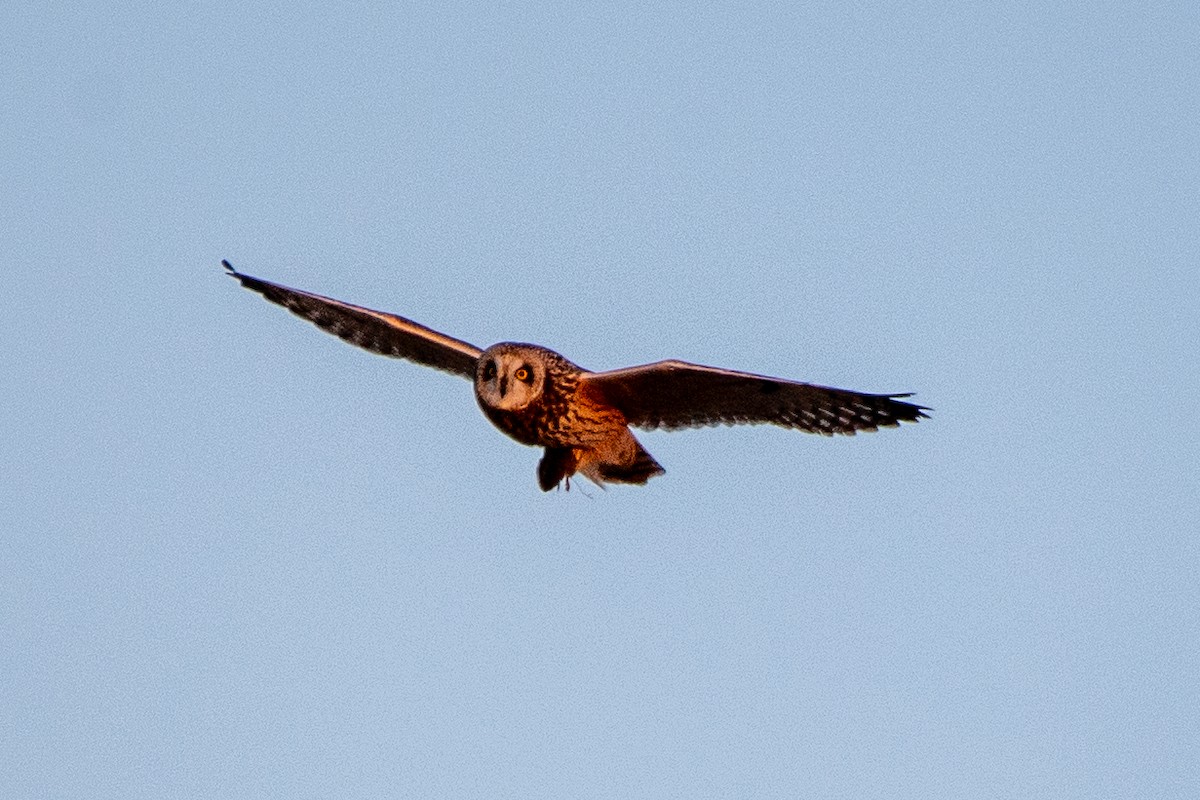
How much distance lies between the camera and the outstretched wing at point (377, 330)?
1359 centimetres

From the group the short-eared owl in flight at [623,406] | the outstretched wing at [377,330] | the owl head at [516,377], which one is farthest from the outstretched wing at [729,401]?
the outstretched wing at [377,330]

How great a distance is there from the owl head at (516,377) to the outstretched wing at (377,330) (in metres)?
0.95

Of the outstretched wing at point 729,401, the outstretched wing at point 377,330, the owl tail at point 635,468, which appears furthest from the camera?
the outstretched wing at point 377,330

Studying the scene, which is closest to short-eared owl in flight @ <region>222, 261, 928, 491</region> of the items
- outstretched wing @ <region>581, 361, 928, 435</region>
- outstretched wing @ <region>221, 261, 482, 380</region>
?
outstretched wing @ <region>581, 361, 928, 435</region>

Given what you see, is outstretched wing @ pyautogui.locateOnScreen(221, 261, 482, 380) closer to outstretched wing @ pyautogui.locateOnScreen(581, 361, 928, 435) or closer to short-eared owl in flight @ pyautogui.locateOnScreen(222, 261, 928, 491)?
short-eared owl in flight @ pyautogui.locateOnScreen(222, 261, 928, 491)

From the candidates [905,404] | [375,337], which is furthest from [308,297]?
[905,404]

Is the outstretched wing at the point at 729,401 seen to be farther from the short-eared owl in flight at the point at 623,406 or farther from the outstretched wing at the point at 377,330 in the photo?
the outstretched wing at the point at 377,330

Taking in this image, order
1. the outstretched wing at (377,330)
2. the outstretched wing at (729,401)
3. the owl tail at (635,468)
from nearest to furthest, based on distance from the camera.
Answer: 1. the outstretched wing at (729,401)
2. the owl tail at (635,468)
3. the outstretched wing at (377,330)

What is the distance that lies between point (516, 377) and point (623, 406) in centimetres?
74

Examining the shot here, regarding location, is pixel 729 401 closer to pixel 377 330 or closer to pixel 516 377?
pixel 516 377

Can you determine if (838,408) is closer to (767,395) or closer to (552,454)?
(767,395)

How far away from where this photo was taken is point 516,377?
12.5 meters

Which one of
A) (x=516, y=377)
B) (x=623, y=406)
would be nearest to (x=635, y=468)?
(x=623, y=406)

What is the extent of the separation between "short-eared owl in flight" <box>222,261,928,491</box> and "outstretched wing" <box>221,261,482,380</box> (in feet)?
1.65
